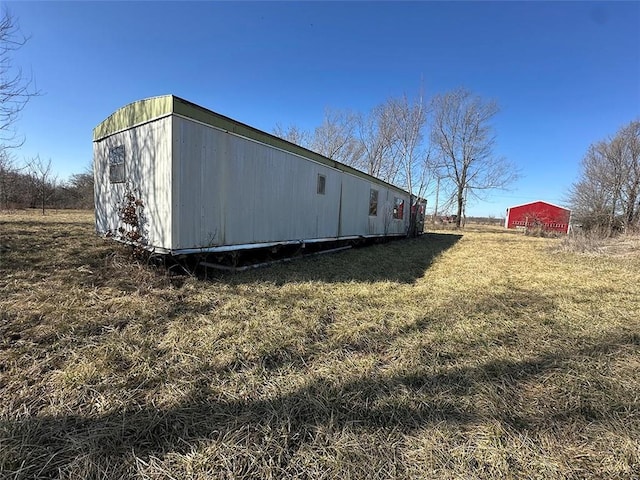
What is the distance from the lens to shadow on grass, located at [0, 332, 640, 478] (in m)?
1.36

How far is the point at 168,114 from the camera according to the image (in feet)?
12.8

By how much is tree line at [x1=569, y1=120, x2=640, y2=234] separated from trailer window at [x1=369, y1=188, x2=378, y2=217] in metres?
13.6

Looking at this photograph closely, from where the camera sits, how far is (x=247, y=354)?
2.31m

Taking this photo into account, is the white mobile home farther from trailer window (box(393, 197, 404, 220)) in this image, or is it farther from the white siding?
trailer window (box(393, 197, 404, 220))

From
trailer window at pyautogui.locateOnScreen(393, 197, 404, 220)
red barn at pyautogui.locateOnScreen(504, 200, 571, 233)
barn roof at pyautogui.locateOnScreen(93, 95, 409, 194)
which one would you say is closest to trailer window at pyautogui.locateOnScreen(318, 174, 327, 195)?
barn roof at pyautogui.locateOnScreen(93, 95, 409, 194)

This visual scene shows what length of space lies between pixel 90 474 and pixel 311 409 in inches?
41.5

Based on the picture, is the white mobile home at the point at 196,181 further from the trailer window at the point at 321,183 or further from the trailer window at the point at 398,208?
the trailer window at the point at 398,208

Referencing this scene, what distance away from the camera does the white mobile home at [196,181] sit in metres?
4.02

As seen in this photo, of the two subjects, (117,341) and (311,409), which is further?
(117,341)

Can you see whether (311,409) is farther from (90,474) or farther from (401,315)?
(401,315)

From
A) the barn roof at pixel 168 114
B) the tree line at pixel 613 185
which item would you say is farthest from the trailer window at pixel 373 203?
the tree line at pixel 613 185

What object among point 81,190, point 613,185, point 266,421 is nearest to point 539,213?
point 613,185

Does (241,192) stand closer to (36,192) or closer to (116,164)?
(116,164)

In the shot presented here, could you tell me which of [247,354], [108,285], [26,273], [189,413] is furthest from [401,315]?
[26,273]
